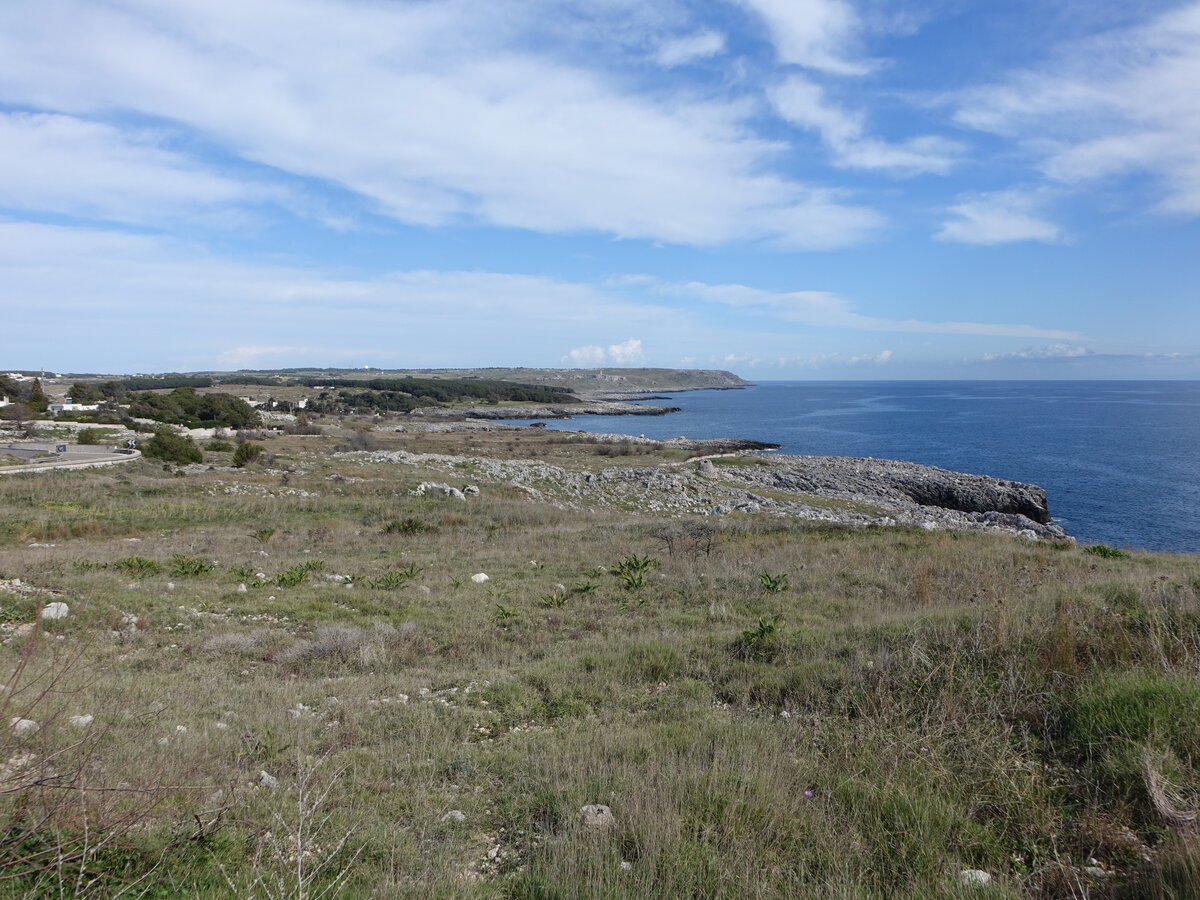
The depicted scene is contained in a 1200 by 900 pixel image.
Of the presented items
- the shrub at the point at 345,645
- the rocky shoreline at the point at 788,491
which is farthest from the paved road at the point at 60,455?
the shrub at the point at 345,645

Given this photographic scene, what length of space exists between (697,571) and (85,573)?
11.9 meters

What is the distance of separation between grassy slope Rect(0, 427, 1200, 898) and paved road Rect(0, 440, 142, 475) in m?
22.2

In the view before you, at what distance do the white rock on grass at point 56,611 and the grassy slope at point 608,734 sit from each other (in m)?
0.38

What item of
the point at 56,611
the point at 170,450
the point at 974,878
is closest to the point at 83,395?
the point at 170,450

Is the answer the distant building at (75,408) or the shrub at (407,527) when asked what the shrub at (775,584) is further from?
the distant building at (75,408)

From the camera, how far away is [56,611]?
9.04m

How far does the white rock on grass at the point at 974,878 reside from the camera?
3105 mm

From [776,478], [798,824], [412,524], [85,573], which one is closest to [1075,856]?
[798,824]

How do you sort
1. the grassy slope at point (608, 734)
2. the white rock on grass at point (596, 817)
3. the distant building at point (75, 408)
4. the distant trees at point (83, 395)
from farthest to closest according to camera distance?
the distant trees at point (83, 395), the distant building at point (75, 408), the white rock on grass at point (596, 817), the grassy slope at point (608, 734)

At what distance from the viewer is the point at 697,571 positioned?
13203mm

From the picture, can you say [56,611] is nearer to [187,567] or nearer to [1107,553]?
[187,567]

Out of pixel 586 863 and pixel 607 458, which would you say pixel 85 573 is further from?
pixel 607 458

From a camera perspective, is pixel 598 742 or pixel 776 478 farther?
pixel 776 478

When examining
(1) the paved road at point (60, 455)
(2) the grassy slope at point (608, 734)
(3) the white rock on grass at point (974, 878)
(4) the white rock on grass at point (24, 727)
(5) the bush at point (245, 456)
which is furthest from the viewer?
(5) the bush at point (245, 456)
